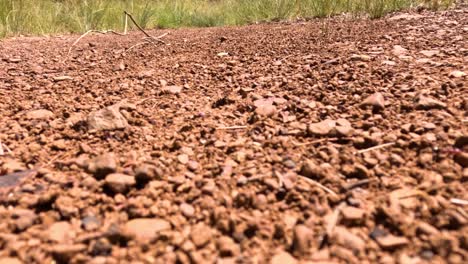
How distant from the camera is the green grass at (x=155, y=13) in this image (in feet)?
13.1

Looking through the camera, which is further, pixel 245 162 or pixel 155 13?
pixel 155 13

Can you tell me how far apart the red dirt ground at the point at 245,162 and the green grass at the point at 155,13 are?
7.04ft

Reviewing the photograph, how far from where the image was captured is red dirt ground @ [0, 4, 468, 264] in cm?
84

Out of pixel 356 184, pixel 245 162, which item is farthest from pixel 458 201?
pixel 245 162

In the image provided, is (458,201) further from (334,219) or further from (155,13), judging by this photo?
(155,13)

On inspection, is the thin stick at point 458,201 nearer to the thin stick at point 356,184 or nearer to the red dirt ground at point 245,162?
the red dirt ground at point 245,162

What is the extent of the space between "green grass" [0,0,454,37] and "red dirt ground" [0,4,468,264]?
214cm

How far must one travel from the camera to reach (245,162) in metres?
1.14

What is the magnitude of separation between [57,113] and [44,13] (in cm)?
372

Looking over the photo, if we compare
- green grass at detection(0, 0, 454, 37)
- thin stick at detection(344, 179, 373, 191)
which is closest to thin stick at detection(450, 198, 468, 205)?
thin stick at detection(344, 179, 373, 191)

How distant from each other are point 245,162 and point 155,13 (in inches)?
197

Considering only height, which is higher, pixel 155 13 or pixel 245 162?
pixel 155 13

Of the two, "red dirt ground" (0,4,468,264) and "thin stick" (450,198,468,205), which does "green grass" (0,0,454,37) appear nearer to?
"red dirt ground" (0,4,468,264)

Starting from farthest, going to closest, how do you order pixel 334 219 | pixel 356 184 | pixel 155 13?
pixel 155 13
pixel 356 184
pixel 334 219
